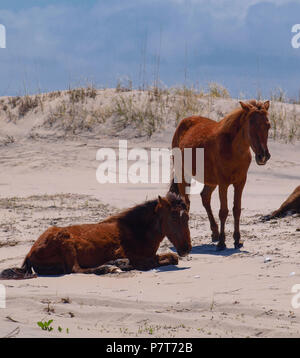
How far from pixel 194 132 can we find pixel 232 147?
1.24 meters

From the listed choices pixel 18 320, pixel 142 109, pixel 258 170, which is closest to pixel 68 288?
pixel 18 320

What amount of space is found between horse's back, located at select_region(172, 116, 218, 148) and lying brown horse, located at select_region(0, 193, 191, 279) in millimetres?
1831

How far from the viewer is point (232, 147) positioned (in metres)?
10.0

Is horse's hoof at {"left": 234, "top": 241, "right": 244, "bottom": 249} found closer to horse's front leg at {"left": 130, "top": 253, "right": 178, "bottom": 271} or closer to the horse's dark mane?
horse's front leg at {"left": 130, "top": 253, "right": 178, "bottom": 271}

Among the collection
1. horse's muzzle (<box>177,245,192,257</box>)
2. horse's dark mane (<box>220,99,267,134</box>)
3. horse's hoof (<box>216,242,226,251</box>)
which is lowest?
horse's hoof (<box>216,242,226,251</box>)

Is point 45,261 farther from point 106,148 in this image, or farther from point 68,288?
point 106,148

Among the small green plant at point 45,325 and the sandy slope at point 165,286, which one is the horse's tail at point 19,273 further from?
the small green plant at point 45,325

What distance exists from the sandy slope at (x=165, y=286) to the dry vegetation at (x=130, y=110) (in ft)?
21.0

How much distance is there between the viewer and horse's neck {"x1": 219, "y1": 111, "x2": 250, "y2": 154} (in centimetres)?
986

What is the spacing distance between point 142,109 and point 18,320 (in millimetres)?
16558

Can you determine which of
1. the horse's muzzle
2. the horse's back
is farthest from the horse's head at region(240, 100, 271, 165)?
the horse's muzzle

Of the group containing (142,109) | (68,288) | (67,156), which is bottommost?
(68,288)

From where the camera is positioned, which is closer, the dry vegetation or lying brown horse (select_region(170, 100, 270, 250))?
lying brown horse (select_region(170, 100, 270, 250))

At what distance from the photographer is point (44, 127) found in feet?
75.9
